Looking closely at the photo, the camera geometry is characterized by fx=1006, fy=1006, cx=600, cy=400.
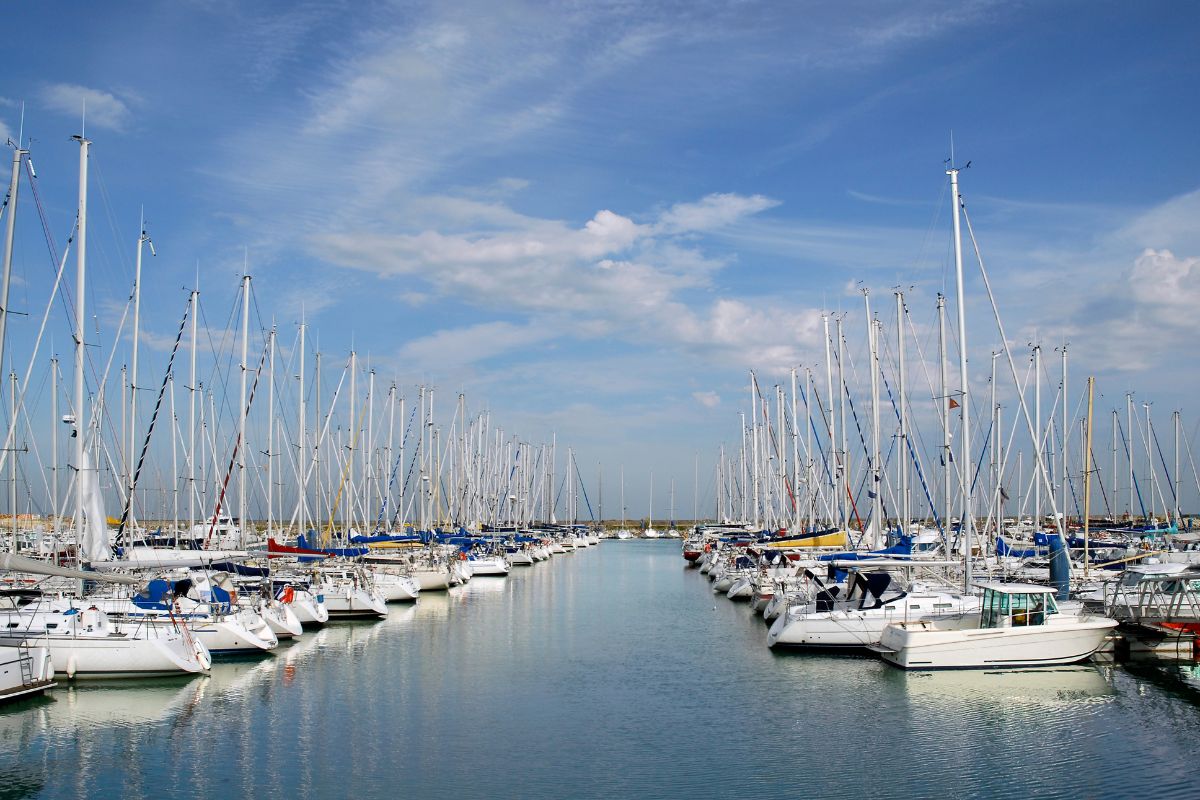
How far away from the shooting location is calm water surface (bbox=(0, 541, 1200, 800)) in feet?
66.1

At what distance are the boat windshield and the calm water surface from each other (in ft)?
5.58

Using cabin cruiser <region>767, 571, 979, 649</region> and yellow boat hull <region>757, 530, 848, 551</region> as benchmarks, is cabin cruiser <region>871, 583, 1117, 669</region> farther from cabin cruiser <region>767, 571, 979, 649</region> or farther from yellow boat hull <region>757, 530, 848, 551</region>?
yellow boat hull <region>757, 530, 848, 551</region>

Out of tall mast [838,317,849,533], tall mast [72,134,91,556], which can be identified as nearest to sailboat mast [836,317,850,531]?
tall mast [838,317,849,533]

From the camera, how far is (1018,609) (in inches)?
1210

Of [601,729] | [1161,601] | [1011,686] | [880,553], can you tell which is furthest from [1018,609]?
[601,729]

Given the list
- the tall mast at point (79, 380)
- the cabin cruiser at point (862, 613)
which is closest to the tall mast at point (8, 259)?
the tall mast at point (79, 380)

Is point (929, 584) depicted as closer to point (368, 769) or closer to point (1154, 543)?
point (368, 769)

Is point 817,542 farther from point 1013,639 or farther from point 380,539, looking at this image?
point 380,539

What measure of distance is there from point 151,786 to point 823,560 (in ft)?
120

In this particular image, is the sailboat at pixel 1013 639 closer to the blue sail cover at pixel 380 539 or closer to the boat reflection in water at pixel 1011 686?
the boat reflection in water at pixel 1011 686

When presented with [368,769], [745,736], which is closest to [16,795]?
[368,769]

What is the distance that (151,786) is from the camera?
783 inches

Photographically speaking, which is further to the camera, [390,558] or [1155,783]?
[390,558]

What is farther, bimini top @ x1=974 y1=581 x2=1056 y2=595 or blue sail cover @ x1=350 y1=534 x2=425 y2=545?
blue sail cover @ x1=350 y1=534 x2=425 y2=545
